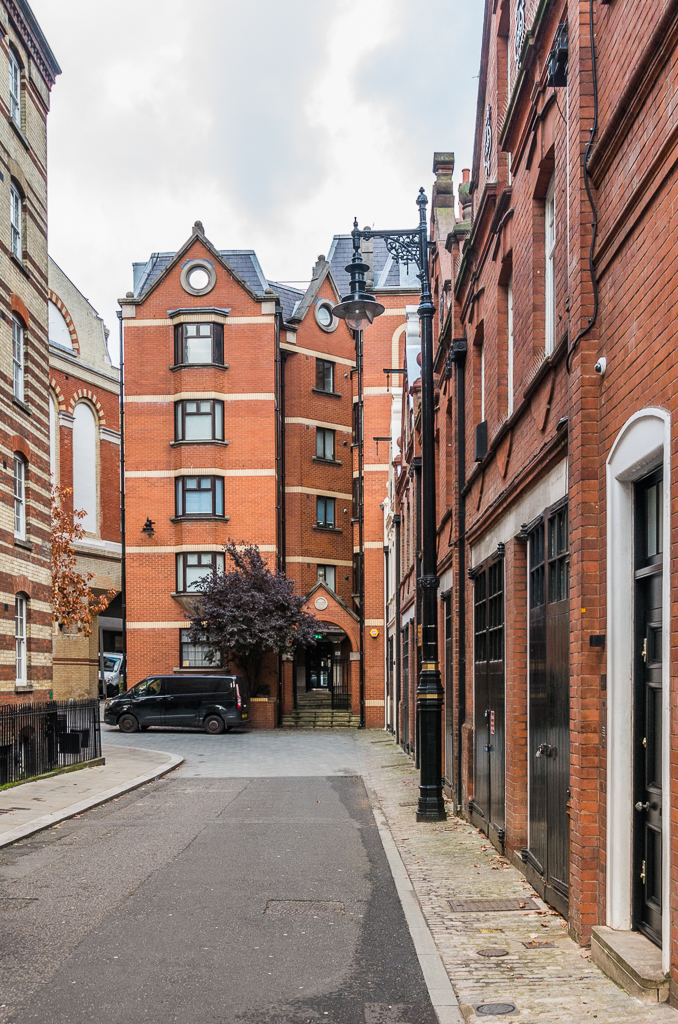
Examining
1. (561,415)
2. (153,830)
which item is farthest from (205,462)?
(561,415)

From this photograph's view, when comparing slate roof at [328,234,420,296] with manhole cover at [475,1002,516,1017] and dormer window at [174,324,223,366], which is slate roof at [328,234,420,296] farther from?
manhole cover at [475,1002,516,1017]

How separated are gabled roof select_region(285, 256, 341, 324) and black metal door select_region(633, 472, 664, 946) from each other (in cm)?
3721

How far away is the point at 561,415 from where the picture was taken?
8195mm

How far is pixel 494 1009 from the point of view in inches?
231

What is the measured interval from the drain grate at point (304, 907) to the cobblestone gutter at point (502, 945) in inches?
28.7

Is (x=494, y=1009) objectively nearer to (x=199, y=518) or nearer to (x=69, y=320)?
(x=199, y=518)

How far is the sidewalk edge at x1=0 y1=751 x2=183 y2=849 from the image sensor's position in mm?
12609

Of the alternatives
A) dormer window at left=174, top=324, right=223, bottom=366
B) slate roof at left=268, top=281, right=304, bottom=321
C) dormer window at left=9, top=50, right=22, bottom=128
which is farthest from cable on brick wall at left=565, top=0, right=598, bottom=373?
slate roof at left=268, top=281, right=304, bottom=321

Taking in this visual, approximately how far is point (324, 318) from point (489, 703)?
3363cm

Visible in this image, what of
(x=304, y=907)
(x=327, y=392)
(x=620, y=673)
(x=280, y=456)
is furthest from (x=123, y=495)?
(x=620, y=673)

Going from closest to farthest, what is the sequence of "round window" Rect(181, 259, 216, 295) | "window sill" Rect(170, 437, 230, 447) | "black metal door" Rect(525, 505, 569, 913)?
1. "black metal door" Rect(525, 505, 569, 913)
2. "window sill" Rect(170, 437, 230, 447)
3. "round window" Rect(181, 259, 216, 295)

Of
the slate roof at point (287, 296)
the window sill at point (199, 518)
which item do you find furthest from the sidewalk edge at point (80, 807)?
the slate roof at point (287, 296)

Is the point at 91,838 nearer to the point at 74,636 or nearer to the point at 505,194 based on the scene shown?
the point at 505,194

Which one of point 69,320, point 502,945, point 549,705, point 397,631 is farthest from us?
point 69,320
